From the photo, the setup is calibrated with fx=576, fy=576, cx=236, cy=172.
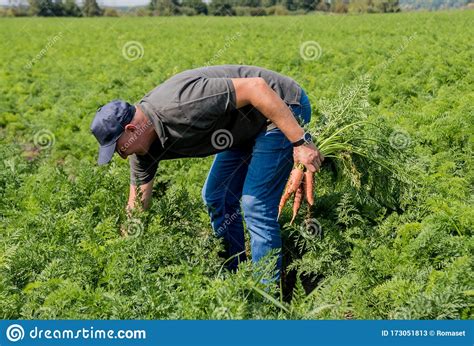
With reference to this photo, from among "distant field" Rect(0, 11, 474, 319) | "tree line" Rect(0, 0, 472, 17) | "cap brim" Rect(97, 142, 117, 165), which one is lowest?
"distant field" Rect(0, 11, 474, 319)

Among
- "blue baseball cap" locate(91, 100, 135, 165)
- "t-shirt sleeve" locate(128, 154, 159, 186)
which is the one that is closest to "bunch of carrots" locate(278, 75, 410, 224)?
"t-shirt sleeve" locate(128, 154, 159, 186)

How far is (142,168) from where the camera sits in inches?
158

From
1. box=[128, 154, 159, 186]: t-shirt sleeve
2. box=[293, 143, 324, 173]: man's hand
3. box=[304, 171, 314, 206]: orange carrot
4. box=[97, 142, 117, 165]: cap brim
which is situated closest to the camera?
box=[97, 142, 117, 165]: cap brim

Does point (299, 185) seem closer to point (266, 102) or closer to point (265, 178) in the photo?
point (265, 178)

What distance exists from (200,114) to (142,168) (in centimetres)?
67

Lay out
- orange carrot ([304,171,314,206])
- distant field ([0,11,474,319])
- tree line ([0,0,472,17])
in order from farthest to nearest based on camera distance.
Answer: tree line ([0,0,472,17])
orange carrot ([304,171,314,206])
distant field ([0,11,474,319])

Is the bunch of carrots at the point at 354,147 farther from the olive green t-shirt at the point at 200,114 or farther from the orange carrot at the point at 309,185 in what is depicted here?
the olive green t-shirt at the point at 200,114

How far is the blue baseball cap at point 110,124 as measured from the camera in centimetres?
351

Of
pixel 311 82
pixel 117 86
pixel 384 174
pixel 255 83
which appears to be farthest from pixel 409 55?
pixel 255 83

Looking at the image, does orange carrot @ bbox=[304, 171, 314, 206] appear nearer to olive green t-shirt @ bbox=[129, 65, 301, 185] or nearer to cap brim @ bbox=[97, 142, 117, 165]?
olive green t-shirt @ bbox=[129, 65, 301, 185]

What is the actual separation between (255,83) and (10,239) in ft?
7.10

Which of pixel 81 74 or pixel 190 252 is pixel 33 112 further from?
pixel 190 252

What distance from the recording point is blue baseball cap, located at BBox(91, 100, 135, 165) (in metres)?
3.51

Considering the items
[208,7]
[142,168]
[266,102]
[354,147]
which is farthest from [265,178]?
[208,7]
